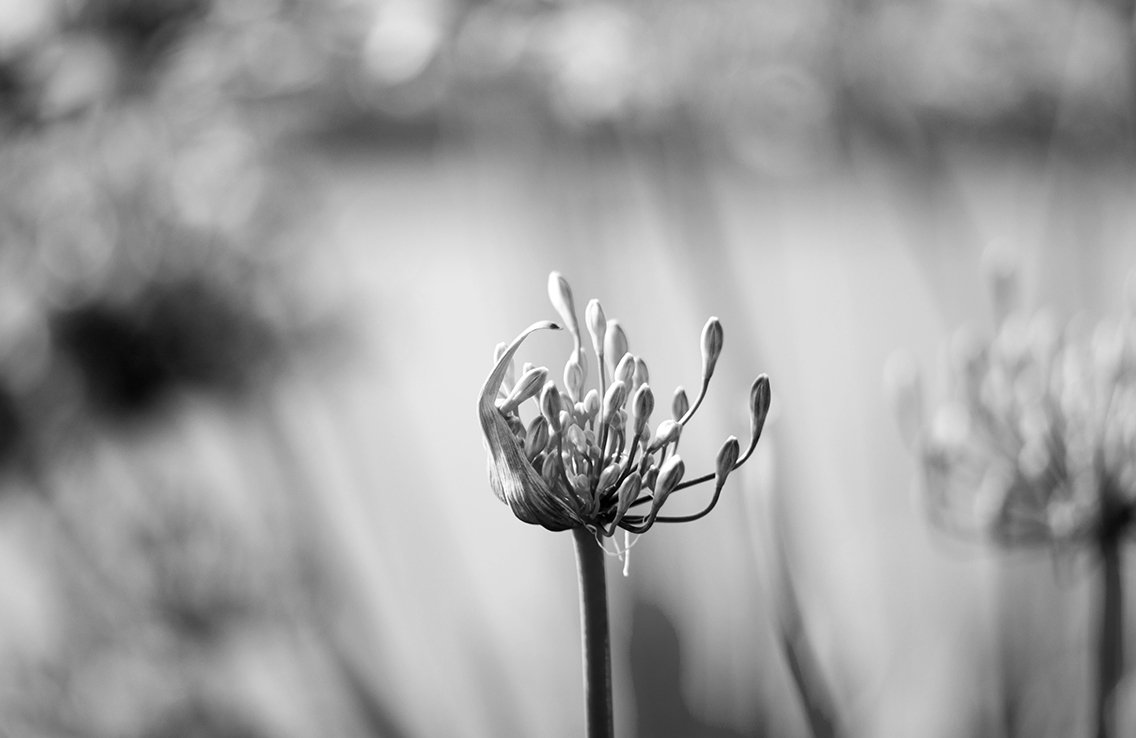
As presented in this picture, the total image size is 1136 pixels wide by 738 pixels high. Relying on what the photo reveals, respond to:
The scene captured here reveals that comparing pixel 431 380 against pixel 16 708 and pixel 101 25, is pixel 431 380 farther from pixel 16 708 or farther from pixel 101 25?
pixel 101 25

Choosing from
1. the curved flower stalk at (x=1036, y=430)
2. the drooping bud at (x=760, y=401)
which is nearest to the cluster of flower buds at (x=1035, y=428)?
the curved flower stalk at (x=1036, y=430)

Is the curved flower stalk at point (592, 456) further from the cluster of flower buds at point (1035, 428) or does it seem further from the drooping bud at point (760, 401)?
the cluster of flower buds at point (1035, 428)

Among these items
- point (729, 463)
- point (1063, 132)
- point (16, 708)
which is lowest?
point (16, 708)

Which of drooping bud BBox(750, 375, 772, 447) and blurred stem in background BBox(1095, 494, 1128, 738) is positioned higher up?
drooping bud BBox(750, 375, 772, 447)

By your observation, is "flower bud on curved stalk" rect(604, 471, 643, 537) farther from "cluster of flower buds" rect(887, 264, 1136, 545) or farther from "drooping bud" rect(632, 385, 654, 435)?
"cluster of flower buds" rect(887, 264, 1136, 545)

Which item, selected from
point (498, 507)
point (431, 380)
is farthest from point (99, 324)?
point (431, 380)

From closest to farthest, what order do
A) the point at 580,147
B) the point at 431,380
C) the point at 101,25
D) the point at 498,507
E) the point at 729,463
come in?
the point at 729,463, the point at 101,25, the point at 580,147, the point at 498,507, the point at 431,380

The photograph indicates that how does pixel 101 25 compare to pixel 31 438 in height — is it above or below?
above

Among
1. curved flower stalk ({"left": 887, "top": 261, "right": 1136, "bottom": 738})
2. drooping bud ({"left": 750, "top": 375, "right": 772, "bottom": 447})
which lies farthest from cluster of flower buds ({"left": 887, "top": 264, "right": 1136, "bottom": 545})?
drooping bud ({"left": 750, "top": 375, "right": 772, "bottom": 447})
